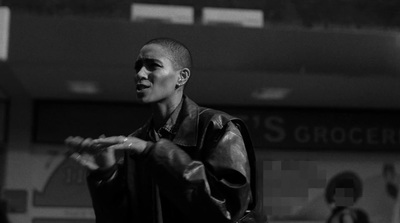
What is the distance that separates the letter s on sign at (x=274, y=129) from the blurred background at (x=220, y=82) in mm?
15

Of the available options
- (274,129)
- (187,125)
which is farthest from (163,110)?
(274,129)

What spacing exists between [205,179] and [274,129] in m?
5.04

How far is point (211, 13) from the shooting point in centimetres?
521

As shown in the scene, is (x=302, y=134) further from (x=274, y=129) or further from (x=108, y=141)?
(x=108, y=141)

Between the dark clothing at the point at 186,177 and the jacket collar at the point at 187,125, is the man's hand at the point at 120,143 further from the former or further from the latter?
the jacket collar at the point at 187,125

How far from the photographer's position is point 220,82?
5.37 metres

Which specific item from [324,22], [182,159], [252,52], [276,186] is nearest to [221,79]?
[252,52]


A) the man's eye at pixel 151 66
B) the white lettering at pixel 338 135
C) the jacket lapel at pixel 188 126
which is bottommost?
the white lettering at pixel 338 135

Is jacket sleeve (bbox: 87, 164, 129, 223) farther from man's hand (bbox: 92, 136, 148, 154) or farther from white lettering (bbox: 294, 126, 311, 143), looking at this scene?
white lettering (bbox: 294, 126, 311, 143)

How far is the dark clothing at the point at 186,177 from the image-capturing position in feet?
4.36

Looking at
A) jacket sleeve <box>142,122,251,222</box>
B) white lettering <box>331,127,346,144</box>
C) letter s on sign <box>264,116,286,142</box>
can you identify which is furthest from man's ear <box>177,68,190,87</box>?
white lettering <box>331,127,346,144</box>

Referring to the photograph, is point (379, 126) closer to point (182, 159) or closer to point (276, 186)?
point (276, 186)

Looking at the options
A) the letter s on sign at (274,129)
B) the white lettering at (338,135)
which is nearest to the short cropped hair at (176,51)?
the letter s on sign at (274,129)

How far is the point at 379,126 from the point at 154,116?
17.6ft
